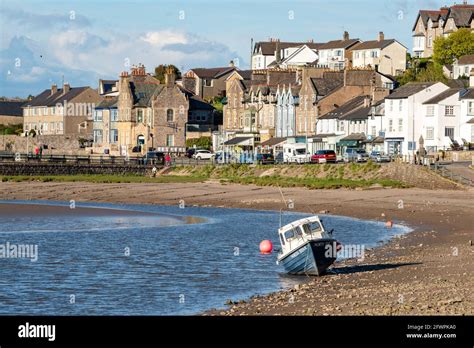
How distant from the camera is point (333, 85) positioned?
4427 inches

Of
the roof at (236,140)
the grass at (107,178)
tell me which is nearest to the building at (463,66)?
the roof at (236,140)

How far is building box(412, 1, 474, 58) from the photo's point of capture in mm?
129125

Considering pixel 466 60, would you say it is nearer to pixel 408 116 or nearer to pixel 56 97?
pixel 408 116

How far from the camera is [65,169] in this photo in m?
95.3

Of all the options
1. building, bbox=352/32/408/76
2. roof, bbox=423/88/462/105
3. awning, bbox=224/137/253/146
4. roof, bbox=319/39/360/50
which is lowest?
awning, bbox=224/137/253/146

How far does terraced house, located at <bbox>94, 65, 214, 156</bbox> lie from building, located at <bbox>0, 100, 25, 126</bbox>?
48974mm

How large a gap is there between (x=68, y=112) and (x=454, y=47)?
55.6m

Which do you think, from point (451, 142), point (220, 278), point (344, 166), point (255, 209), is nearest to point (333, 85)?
point (451, 142)

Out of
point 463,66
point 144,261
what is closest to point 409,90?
point 463,66

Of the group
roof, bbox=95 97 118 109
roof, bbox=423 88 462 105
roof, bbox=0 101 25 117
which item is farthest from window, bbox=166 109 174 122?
roof, bbox=0 101 25 117

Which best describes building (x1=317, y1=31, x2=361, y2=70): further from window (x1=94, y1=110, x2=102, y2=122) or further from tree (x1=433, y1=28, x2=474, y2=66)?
window (x1=94, y1=110, x2=102, y2=122)

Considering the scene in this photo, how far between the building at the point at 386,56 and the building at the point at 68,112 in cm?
3796

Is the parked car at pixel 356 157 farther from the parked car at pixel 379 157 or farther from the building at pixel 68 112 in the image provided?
the building at pixel 68 112
